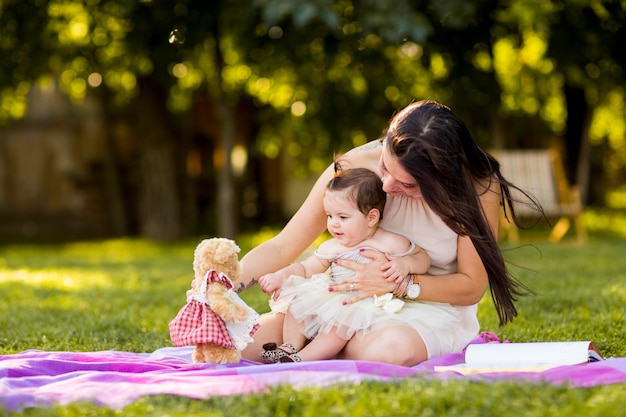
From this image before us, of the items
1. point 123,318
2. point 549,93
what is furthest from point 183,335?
point 549,93

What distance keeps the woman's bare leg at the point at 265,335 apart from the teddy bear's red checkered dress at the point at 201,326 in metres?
0.30

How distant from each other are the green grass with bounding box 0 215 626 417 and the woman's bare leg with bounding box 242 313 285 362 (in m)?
0.74

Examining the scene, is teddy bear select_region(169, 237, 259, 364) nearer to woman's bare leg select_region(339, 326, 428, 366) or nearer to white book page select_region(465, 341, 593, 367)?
woman's bare leg select_region(339, 326, 428, 366)

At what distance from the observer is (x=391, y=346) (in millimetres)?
3646

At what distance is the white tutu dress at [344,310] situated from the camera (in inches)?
149

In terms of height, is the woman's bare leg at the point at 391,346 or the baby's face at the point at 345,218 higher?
the baby's face at the point at 345,218

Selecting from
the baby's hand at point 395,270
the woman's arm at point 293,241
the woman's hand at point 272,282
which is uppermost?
the woman's arm at point 293,241

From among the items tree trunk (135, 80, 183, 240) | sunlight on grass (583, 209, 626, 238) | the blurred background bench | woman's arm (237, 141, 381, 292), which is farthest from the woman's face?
tree trunk (135, 80, 183, 240)

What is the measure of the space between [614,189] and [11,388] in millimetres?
27912

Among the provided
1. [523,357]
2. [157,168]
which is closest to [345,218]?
[523,357]

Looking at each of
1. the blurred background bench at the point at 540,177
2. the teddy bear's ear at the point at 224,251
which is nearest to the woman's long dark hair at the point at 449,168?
the teddy bear's ear at the point at 224,251

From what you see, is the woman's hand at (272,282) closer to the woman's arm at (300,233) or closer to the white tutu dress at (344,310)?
the white tutu dress at (344,310)

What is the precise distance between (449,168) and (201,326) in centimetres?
114

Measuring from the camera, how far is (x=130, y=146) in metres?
18.8
